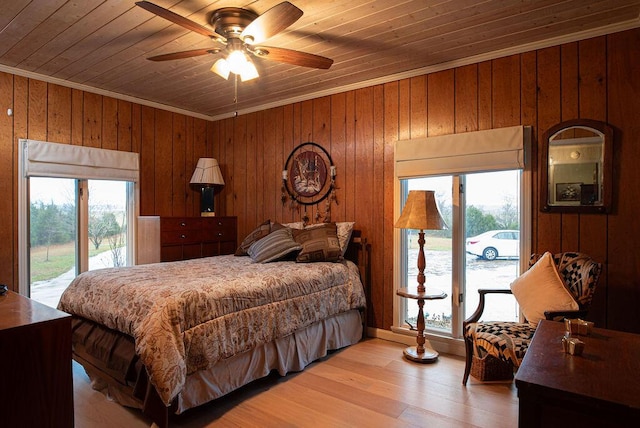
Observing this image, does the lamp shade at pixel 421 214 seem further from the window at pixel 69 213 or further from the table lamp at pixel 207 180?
the window at pixel 69 213

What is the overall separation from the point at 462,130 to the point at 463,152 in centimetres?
21

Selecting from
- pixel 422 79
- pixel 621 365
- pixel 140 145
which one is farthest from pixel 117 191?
pixel 621 365

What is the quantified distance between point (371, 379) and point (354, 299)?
81 cm

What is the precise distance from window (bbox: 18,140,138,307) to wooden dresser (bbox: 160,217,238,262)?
579mm

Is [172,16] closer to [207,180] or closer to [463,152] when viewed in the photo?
[463,152]

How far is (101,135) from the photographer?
3873 millimetres

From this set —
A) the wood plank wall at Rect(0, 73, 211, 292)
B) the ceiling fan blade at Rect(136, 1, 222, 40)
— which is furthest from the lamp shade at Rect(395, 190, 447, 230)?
the wood plank wall at Rect(0, 73, 211, 292)

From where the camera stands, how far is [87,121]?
3.76 m

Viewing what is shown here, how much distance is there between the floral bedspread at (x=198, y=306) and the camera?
196cm

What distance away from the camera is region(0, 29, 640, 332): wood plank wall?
257cm

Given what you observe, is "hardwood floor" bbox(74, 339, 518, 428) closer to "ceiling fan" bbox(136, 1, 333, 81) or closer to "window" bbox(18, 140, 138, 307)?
"window" bbox(18, 140, 138, 307)

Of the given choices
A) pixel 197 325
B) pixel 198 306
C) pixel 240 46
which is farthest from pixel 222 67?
pixel 197 325

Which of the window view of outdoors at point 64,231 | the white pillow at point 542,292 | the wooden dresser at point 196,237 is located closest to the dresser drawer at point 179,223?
the wooden dresser at point 196,237

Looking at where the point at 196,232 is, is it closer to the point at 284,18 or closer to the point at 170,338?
the point at 170,338
